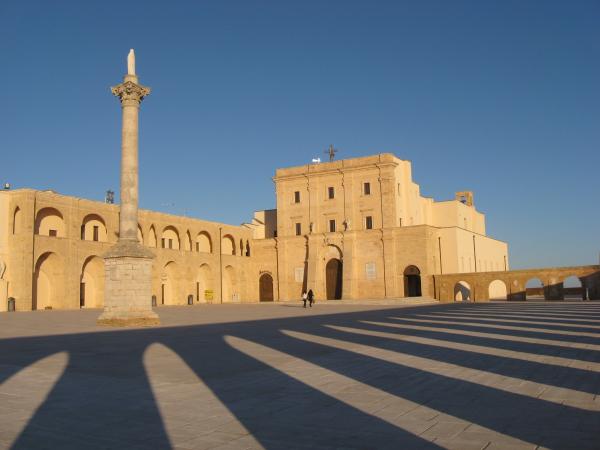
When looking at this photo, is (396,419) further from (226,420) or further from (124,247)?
(124,247)

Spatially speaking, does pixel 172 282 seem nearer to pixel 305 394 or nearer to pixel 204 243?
pixel 204 243

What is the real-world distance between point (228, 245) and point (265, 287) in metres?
5.57

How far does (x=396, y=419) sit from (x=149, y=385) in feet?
12.6

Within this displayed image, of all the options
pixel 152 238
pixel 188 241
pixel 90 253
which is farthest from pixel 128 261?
pixel 188 241

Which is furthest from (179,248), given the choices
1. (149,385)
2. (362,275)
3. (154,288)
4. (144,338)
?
(149,385)

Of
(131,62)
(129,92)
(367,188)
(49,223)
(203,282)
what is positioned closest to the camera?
(129,92)

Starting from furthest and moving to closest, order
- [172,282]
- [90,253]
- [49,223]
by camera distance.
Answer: [172,282] < [90,253] < [49,223]

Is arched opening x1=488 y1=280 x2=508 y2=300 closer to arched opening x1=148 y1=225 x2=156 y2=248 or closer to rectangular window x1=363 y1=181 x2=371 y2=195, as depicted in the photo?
rectangular window x1=363 y1=181 x2=371 y2=195

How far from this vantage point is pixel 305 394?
23.9 ft

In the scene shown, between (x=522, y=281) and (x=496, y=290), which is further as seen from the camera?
(x=496, y=290)

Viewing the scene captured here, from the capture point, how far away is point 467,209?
62.6 meters

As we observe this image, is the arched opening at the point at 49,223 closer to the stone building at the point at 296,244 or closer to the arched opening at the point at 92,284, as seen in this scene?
the stone building at the point at 296,244

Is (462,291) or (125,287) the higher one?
(125,287)

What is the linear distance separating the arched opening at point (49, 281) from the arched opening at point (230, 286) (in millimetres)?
18868
